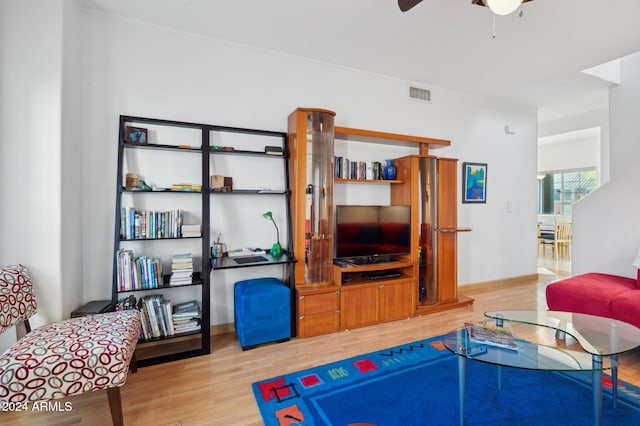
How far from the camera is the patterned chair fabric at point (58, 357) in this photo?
1.40 m

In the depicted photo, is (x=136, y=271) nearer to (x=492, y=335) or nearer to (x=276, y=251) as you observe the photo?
(x=276, y=251)

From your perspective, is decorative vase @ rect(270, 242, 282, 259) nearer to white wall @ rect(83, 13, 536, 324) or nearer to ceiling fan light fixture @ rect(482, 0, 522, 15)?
white wall @ rect(83, 13, 536, 324)

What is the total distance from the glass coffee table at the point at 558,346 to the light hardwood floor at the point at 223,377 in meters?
0.56

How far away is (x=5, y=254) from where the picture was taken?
1949 mm

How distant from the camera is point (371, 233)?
10.7ft

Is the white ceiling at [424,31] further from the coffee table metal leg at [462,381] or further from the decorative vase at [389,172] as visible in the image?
the coffee table metal leg at [462,381]

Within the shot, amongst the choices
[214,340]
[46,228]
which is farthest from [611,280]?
[46,228]

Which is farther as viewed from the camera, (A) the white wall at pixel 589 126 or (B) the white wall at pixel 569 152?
(B) the white wall at pixel 569 152

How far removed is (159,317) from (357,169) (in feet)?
7.55

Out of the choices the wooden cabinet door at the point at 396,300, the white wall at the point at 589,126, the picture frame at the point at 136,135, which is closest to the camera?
the picture frame at the point at 136,135

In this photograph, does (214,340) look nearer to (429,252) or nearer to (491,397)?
(491,397)

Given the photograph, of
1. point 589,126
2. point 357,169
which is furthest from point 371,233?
point 589,126

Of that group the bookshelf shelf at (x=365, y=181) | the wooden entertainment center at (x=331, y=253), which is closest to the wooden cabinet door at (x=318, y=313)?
the wooden entertainment center at (x=331, y=253)

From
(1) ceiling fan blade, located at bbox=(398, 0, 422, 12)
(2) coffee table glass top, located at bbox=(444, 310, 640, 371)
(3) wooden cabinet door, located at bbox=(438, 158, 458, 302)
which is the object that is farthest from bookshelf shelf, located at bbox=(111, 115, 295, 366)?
(3) wooden cabinet door, located at bbox=(438, 158, 458, 302)
